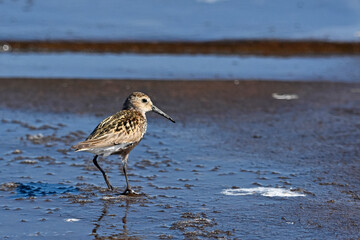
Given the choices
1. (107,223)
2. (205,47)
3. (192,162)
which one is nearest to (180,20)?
(205,47)

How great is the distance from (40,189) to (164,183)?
132 cm

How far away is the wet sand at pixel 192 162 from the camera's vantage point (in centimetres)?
595

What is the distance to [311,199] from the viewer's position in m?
6.75

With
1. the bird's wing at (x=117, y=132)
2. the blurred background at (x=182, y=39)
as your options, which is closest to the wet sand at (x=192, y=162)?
the bird's wing at (x=117, y=132)

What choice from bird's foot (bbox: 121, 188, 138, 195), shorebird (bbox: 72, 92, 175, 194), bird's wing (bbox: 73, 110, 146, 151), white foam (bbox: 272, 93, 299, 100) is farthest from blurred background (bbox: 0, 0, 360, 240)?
bird's wing (bbox: 73, 110, 146, 151)

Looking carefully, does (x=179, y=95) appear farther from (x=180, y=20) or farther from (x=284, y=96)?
(x=180, y=20)

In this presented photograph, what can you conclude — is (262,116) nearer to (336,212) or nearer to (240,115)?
(240,115)

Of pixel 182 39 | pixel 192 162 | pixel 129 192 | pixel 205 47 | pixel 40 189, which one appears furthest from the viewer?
pixel 182 39

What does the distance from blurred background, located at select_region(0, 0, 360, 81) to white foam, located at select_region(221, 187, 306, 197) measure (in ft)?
21.5

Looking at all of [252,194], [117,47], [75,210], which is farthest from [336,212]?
[117,47]

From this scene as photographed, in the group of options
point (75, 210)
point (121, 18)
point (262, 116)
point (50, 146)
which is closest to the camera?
point (75, 210)

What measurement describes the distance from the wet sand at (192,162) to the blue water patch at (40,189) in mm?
11

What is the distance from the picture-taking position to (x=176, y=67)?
14727mm

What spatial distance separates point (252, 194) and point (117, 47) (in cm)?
1064
